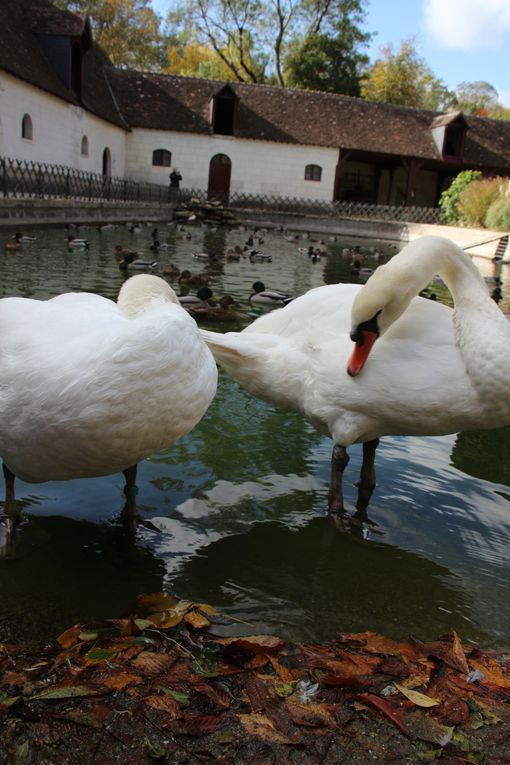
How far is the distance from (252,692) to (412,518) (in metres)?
2.10

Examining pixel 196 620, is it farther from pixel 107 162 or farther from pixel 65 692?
pixel 107 162

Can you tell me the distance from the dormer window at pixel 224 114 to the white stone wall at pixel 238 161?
2.75 feet

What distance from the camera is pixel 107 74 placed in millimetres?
43312

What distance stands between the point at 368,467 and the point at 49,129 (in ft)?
102

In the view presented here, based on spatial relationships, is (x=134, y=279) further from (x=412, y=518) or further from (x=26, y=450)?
(x=412, y=518)

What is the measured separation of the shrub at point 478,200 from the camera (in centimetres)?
3198

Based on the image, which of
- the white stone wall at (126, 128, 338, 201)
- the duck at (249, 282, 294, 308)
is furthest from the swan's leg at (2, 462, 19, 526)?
the white stone wall at (126, 128, 338, 201)

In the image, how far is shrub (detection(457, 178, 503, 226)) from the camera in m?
32.0

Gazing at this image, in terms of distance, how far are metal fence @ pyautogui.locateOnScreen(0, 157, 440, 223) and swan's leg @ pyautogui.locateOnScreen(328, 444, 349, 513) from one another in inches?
777

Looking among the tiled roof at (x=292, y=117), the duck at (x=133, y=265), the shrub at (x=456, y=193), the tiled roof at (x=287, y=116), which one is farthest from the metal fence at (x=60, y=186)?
the shrub at (x=456, y=193)

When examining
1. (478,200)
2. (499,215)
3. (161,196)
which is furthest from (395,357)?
(161,196)

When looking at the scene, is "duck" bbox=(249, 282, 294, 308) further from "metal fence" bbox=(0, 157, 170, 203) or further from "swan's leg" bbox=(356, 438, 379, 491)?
"metal fence" bbox=(0, 157, 170, 203)

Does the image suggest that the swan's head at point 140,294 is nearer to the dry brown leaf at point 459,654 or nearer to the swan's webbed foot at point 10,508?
the swan's webbed foot at point 10,508

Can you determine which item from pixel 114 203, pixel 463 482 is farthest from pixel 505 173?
pixel 463 482
